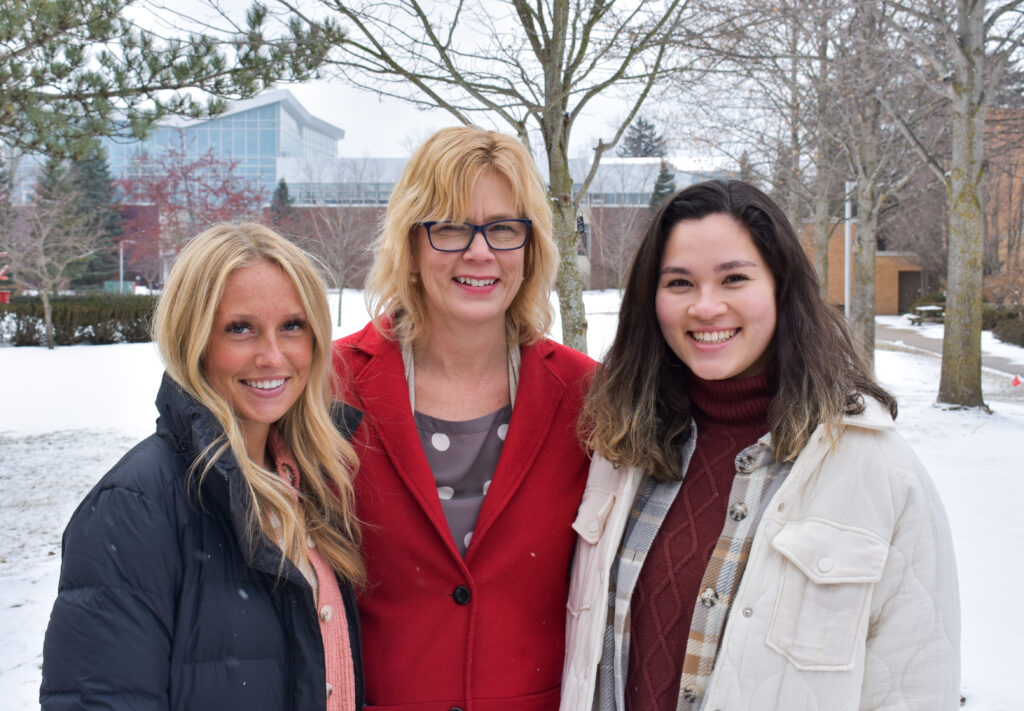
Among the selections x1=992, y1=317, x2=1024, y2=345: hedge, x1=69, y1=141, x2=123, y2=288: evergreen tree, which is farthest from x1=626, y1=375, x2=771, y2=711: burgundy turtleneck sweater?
x1=69, y1=141, x2=123, y2=288: evergreen tree

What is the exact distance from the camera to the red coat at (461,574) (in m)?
2.24

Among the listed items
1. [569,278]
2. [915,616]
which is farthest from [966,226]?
[915,616]

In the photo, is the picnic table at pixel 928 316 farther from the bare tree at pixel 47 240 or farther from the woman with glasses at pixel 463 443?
the woman with glasses at pixel 463 443

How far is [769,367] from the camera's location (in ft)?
7.09

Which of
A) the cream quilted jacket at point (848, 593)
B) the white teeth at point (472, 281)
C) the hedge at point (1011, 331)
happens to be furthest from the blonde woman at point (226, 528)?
Answer: the hedge at point (1011, 331)

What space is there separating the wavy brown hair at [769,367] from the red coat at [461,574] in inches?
10.4

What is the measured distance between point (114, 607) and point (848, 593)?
155 cm

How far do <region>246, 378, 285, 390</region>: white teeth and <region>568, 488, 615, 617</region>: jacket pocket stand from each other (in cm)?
93

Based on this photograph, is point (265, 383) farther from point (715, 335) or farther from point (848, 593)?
point (848, 593)

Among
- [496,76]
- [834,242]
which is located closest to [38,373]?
[496,76]

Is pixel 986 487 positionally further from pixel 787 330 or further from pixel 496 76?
pixel 787 330

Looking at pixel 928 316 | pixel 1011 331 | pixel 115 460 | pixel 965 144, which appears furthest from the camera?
pixel 928 316

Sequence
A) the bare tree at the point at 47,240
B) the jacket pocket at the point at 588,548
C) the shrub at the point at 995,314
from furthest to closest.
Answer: the shrub at the point at 995,314 → the bare tree at the point at 47,240 → the jacket pocket at the point at 588,548

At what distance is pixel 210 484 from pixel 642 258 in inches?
50.8
